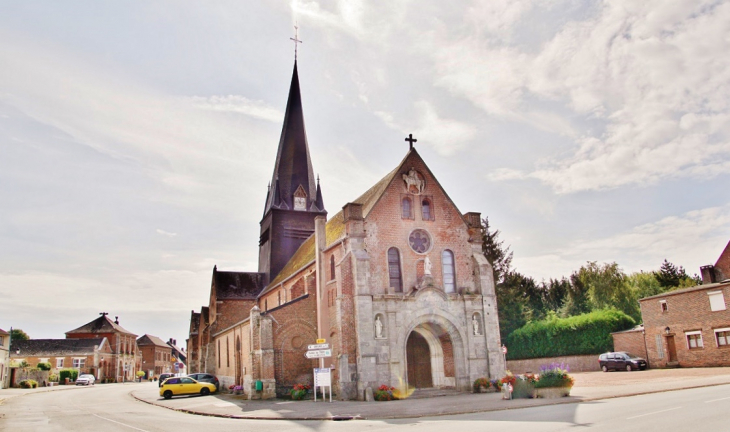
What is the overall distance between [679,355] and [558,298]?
37.2 meters

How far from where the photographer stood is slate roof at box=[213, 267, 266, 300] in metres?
45.3

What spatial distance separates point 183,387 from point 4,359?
35.1m

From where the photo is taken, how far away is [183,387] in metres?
33.1

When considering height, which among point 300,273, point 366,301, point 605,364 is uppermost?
point 300,273

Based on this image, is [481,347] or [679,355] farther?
[679,355]

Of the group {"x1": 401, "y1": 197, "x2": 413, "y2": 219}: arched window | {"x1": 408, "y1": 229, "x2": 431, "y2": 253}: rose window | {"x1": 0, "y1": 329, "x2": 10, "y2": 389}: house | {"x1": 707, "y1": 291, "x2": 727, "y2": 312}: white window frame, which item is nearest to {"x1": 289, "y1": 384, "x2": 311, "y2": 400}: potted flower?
{"x1": 408, "y1": 229, "x2": 431, "y2": 253}: rose window

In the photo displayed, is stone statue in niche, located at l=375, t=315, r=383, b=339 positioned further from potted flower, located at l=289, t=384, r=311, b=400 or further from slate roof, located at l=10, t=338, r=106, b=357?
slate roof, located at l=10, t=338, r=106, b=357

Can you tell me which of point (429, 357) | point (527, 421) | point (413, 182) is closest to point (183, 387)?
point (429, 357)

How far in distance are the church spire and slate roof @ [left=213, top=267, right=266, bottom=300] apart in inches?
237

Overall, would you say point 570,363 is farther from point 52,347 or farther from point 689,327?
point 52,347

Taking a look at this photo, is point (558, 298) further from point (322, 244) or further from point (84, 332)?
point (84, 332)

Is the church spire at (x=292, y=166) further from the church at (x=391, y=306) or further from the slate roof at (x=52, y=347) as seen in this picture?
the slate roof at (x=52, y=347)

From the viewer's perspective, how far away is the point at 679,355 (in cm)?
3394

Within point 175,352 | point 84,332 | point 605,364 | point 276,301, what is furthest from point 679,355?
point 175,352
